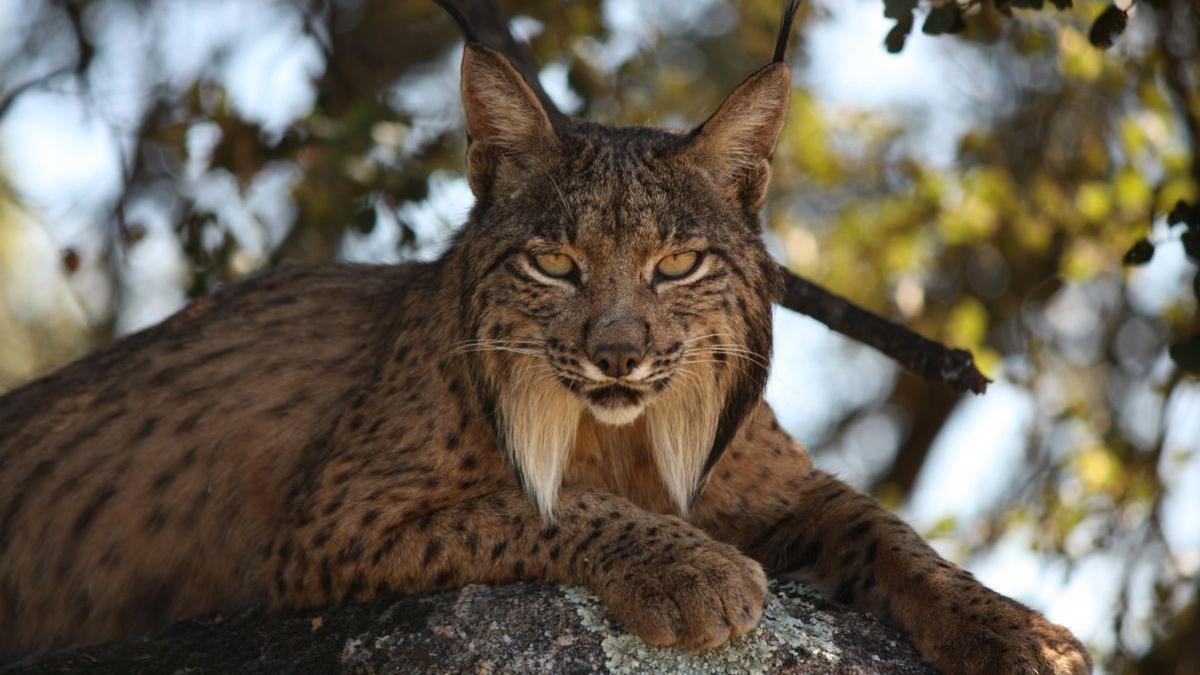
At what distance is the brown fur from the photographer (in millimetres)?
4781

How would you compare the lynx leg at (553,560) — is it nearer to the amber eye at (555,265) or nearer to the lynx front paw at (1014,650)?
the lynx front paw at (1014,650)

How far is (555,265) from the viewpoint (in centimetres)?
502

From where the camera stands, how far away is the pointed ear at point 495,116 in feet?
16.8

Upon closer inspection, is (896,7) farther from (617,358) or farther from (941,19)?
(617,358)

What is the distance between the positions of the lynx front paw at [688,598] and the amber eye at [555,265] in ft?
3.29

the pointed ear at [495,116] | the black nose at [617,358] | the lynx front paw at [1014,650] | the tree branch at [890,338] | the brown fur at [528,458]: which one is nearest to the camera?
the lynx front paw at [1014,650]

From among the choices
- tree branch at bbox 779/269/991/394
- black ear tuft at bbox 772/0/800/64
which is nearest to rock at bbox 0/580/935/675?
tree branch at bbox 779/269/991/394

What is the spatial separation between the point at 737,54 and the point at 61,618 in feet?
26.4

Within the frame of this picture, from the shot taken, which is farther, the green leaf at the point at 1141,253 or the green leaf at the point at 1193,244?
the green leaf at the point at 1141,253

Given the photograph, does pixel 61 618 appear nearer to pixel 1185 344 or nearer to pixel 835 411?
pixel 1185 344

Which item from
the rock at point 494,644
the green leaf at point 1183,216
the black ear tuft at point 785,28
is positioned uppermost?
the black ear tuft at point 785,28

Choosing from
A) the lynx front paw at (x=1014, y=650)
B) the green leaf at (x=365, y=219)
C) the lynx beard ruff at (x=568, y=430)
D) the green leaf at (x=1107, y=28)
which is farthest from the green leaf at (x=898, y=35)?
the green leaf at (x=365, y=219)

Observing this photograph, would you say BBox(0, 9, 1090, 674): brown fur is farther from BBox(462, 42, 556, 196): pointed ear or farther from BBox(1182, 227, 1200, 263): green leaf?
BBox(1182, 227, 1200, 263): green leaf

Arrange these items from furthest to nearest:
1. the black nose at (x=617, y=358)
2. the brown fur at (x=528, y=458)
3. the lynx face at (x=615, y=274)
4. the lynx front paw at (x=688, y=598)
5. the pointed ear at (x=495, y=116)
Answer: the pointed ear at (x=495, y=116) → the lynx face at (x=615, y=274) → the brown fur at (x=528, y=458) → the black nose at (x=617, y=358) → the lynx front paw at (x=688, y=598)
